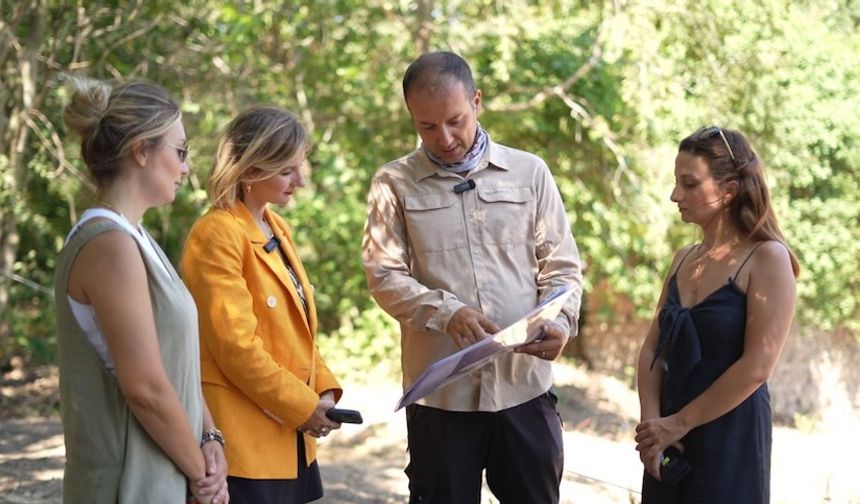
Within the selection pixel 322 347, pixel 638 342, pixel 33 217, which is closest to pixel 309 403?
pixel 33 217

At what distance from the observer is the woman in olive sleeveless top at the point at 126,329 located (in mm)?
2104

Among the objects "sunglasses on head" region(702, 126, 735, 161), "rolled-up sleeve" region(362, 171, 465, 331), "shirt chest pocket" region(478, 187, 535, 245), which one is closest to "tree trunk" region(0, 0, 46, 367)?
"rolled-up sleeve" region(362, 171, 465, 331)

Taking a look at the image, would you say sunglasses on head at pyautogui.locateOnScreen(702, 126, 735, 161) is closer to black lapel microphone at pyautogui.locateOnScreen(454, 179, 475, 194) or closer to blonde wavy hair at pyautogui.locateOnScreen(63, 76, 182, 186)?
black lapel microphone at pyautogui.locateOnScreen(454, 179, 475, 194)

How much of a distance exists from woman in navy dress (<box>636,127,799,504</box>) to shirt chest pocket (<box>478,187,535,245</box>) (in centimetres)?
47

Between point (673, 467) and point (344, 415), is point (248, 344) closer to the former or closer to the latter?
point (344, 415)

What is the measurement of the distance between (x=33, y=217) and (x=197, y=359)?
695 centimetres

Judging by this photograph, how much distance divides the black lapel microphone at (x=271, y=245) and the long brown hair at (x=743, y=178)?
3.98 ft

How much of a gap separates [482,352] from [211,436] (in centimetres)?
72

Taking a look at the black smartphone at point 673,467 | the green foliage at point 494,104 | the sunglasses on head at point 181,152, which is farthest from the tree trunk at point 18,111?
the black smartphone at point 673,467

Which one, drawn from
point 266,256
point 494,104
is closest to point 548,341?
point 266,256

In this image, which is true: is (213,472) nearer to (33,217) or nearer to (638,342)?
(33,217)

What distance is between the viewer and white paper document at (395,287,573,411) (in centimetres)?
259

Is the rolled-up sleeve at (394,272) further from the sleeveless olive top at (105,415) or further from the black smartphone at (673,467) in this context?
the sleeveless olive top at (105,415)

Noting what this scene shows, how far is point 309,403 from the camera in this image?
2.67 m
